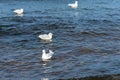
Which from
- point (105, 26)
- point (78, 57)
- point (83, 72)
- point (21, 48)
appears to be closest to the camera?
point (83, 72)

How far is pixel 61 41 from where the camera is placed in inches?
772

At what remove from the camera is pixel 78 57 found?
1673 cm

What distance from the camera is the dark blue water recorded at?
14805mm

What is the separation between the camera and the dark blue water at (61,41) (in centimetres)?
1480

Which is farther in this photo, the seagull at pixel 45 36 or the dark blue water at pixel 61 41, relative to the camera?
the seagull at pixel 45 36

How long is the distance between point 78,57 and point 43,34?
5.03 m

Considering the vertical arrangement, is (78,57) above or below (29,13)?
below

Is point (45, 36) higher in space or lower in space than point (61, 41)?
higher

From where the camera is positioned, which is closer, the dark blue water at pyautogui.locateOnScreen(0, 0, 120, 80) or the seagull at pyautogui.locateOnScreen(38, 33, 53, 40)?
the dark blue water at pyautogui.locateOnScreen(0, 0, 120, 80)

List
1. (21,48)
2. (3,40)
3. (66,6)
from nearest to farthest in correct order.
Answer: (21,48), (3,40), (66,6)

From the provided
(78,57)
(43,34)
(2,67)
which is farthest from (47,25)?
(2,67)

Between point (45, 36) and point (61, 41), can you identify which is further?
point (45, 36)

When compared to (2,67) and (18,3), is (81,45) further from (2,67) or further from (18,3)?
(18,3)

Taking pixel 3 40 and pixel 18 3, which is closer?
pixel 3 40
